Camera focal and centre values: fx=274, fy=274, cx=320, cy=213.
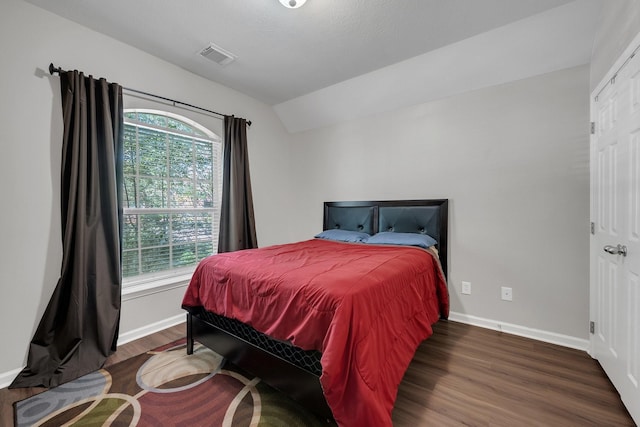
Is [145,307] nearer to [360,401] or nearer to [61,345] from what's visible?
[61,345]

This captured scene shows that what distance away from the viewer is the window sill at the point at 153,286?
8.07ft

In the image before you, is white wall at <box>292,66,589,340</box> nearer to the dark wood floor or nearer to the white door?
the white door

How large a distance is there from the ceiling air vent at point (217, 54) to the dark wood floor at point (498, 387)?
2632mm

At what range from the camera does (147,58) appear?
8.43 feet

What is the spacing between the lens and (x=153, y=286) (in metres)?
2.62

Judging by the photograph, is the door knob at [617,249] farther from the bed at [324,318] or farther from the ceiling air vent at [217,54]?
the ceiling air vent at [217,54]

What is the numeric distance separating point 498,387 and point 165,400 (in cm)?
206

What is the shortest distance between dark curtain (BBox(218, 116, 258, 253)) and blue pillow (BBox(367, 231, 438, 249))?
1.49m

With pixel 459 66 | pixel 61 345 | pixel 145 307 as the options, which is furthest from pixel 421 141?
pixel 61 345

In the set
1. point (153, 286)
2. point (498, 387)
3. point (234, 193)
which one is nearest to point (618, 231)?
point (498, 387)

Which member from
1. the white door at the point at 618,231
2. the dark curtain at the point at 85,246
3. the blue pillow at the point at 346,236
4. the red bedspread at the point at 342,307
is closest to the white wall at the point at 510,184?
the white door at the point at 618,231

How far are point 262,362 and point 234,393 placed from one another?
308 millimetres

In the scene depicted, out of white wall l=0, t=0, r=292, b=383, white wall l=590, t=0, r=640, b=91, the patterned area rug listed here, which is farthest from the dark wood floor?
white wall l=590, t=0, r=640, b=91

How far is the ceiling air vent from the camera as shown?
246 centimetres
